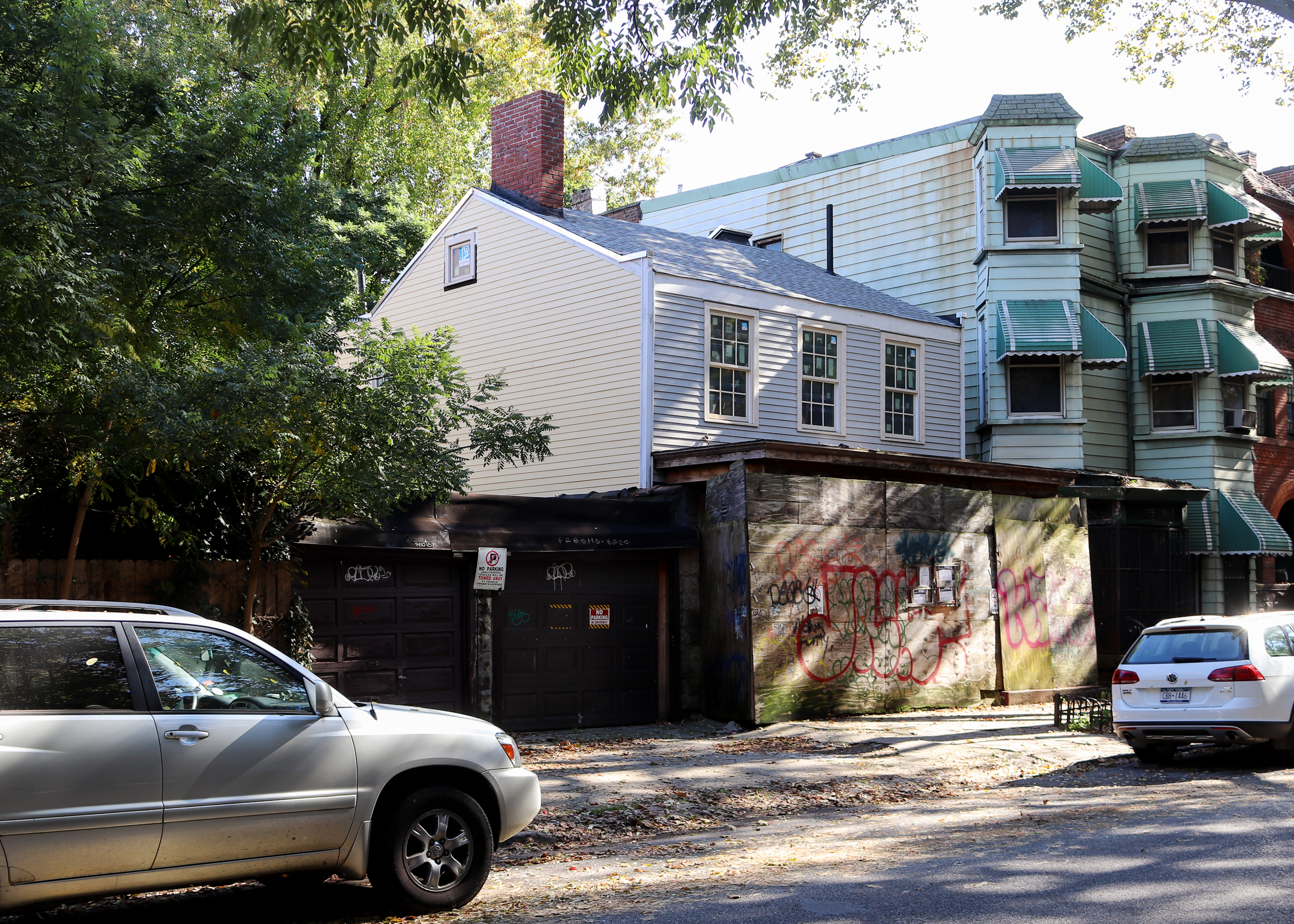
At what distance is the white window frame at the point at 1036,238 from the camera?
2294 cm

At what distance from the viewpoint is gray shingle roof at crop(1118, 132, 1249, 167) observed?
2420cm

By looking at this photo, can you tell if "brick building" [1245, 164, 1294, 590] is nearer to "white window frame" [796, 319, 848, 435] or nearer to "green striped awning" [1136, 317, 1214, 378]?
"green striped awning" [1136, 317, 1214, 378]

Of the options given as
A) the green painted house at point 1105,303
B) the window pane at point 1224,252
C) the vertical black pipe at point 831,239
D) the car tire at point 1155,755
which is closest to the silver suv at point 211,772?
the car tire at point 1155,755

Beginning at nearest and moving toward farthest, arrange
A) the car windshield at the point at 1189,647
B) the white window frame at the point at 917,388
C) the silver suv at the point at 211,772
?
the silver suv at the point at 211,772 < the car windshield at the point at 1189,647 < the white window frame at the point at 917,388

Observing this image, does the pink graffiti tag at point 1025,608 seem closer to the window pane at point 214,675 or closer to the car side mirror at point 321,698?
the car side mirror at point 321,698

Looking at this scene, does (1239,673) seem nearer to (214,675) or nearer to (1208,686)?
(1208,686)

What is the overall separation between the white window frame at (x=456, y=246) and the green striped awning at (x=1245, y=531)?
633 inches

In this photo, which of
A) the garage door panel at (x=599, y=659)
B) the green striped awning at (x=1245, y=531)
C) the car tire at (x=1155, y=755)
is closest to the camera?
the car tire at (x=1155, y=755)

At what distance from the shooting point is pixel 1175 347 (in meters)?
24.4

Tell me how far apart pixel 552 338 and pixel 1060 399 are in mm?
10390

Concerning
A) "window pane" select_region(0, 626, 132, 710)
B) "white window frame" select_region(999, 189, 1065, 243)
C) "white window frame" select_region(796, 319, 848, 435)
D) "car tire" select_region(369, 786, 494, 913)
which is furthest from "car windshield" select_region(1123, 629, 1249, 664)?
"white window frame" select_region(999, 189, 1065, 243)

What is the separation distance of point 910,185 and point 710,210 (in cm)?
578

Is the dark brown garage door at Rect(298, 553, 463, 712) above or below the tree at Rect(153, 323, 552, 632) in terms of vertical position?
below

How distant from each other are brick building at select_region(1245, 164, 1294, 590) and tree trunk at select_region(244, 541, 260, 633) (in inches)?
864
